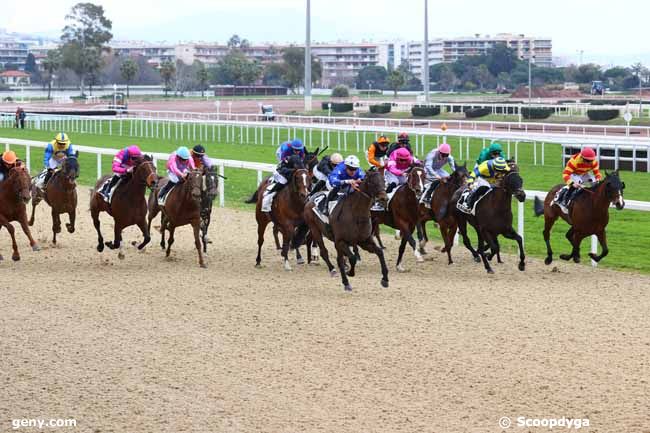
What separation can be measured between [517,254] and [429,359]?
5696mm

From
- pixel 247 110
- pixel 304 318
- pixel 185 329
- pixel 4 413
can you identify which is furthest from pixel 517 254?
pixel 247 110

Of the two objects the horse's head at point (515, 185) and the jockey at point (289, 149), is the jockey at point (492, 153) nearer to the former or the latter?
the horse's head at point (515, 185)

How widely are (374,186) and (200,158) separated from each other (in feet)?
10.4

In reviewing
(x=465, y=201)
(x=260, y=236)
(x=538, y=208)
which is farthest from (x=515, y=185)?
(x=260, y=236)

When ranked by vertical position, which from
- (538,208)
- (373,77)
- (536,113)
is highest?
(373,77)

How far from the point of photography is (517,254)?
14172 mm

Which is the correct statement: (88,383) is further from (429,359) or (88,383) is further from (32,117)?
(32,117)

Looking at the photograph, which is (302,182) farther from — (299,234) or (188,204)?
(188,204)

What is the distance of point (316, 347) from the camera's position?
9.17 metres

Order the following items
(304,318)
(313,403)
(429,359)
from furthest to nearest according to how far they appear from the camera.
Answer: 1. (304,318)
2. (429,359)
3. (313,403)

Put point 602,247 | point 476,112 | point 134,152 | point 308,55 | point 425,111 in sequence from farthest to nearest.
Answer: point 308,55 < point 425,111 < point 476,112 < point 134,152 < point 602,247

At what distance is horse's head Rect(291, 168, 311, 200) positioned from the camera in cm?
1255

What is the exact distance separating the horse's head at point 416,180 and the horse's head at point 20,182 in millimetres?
4339

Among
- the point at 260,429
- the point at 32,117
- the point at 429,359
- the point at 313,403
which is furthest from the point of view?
the point at 32,117
